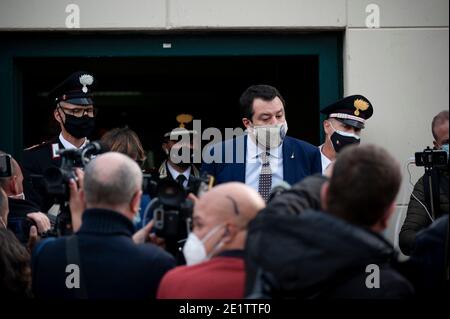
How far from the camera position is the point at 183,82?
1116 centimetres

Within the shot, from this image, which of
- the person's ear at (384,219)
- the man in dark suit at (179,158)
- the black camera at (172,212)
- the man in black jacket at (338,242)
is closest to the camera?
the man in black jacket at (338,242)

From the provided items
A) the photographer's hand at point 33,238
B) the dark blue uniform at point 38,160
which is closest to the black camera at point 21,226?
the photographer's hand at point 33,238

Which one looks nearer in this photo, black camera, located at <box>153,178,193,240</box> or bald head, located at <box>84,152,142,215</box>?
bald head, located at <box>84,152,142,215</box>

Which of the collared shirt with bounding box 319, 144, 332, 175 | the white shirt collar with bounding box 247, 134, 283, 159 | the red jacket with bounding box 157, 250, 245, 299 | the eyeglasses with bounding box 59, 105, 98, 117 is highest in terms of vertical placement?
the eyeglasses with bounding box 59, 105, 98, 117

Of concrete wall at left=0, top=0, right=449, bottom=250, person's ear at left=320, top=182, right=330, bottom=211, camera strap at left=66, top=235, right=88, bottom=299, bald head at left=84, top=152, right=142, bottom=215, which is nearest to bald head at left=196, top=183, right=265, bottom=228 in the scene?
person's ear at left=320, top=182, right=330, bottom=211

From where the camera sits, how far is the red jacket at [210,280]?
3.38 meters

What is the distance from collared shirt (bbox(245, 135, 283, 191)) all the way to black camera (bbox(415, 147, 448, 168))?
926mm

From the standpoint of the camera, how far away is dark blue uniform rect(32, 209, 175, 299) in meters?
3.60

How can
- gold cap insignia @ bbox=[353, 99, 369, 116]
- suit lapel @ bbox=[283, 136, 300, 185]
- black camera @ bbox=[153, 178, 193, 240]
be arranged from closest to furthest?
1. black camera @ bbox=[153, 178, 193, 240]
2. suit lapel @ bbox=[283, 136, 300, 185]
3. gold cap insignia @ bbox=[353, 99, 369, 116]

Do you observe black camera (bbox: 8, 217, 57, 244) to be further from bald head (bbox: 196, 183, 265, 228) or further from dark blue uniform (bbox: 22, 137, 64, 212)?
bald head (bbox: 196, 183, 265, 228)

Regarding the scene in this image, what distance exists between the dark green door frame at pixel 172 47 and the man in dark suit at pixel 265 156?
127 cm

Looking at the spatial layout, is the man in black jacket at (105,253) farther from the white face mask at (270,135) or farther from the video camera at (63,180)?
the white face mask at (270,135)
